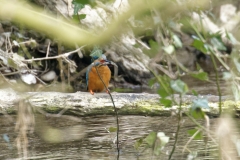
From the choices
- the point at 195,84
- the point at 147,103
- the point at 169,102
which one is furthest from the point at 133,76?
the point at 169,102

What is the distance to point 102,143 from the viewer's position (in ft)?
13.4

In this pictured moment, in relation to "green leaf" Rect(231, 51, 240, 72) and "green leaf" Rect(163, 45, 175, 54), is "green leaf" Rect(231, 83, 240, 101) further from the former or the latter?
"green leaf" Rect(163, 45, 175, 54)

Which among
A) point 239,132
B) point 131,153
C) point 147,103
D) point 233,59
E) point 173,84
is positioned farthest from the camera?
point 147,103

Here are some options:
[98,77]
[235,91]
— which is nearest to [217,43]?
[235,91]

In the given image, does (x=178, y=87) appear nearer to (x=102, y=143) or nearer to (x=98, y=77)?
(x=102, y=143)

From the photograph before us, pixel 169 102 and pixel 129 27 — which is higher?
pixel 129 27

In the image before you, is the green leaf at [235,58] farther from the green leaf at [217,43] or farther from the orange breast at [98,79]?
the orange breast at [98,79]

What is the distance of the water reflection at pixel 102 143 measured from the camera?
3.65 m

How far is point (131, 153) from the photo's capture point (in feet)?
12.1

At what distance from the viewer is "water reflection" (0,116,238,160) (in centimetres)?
365

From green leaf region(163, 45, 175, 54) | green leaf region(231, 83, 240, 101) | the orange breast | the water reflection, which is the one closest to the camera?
green leaf region(163, 45, 175, 54)

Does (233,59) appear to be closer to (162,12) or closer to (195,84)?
(162,12)

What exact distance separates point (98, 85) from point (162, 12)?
454cm

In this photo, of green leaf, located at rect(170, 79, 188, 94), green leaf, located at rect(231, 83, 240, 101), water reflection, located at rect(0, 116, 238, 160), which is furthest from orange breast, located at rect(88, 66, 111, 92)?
green leaf, located at rect(231, 83, 240, 101)
